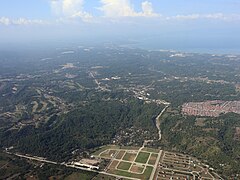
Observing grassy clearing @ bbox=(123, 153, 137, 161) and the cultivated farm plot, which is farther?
grassy clearing @ bbox=(123, 153, 137, 161)

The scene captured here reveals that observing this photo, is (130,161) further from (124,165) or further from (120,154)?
(120,154)

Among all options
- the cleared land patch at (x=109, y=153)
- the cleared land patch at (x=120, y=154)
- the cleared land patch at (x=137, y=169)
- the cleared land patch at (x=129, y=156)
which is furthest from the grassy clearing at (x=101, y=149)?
the cleared land patch at (x=137, y=169)

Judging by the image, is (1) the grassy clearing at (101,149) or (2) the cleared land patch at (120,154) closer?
(2) the cleared land patch at (120,154)

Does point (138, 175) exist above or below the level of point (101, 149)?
above

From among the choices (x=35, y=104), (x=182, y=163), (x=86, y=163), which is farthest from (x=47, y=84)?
(x=182, y=163)

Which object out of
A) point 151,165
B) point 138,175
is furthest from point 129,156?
point 138,175

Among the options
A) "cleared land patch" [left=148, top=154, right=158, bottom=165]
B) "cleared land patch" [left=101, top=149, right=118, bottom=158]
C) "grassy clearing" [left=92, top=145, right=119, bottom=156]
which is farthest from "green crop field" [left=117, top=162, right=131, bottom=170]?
"grassy clearing" [left=92, top=145, right=119, bottom=156]

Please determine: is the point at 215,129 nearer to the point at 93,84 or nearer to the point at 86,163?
the point at 86,163

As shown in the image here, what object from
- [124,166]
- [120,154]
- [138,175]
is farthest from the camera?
[120,154]

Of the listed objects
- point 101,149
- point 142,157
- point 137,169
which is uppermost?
point 137,169

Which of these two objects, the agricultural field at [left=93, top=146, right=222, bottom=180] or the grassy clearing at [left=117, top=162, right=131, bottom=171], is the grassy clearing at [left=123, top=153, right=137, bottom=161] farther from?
the grassy clearing at [left=117, top=162, right=131, bottom=171]

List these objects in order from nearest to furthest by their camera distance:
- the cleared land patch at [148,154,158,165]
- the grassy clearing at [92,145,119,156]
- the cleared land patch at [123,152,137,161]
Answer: the cleared land patch at [148,154,158,165], the cleared land patch at [123,152,137,161], the grassy clearing at [92,145,119,156]

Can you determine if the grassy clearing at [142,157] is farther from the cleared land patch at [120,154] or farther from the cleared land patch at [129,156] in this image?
the cleared land patch at [120,154]
